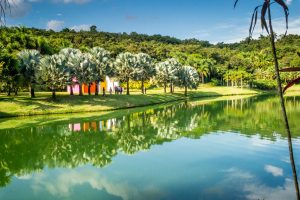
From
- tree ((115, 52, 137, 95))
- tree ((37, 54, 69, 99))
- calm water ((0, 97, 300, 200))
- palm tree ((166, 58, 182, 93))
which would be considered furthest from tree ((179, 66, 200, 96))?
calm water ((0, 97, 300, 200))

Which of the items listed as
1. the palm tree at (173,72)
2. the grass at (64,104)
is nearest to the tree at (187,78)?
the palm tree at (173,72)

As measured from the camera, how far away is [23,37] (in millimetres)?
109188

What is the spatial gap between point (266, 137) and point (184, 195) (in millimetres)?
18585

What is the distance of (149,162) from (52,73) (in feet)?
153

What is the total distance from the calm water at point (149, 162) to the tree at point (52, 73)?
24.2 metres

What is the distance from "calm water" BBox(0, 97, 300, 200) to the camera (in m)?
18.0

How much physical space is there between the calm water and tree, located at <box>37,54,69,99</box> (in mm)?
24195

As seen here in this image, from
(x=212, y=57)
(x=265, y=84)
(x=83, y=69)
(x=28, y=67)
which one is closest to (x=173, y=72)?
(x=83, y=69)

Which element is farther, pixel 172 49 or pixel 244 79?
pixel 172 49

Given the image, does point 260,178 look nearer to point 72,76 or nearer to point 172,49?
point 72,76

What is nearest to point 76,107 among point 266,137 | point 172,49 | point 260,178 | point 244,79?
point 266,137

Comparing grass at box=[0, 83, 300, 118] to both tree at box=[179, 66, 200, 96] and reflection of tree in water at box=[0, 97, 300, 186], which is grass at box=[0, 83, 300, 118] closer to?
reflection of tree in water at box=[0, 97, 300, 186]

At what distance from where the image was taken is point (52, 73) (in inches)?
2613

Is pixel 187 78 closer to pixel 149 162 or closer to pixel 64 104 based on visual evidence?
pixel 64 104
